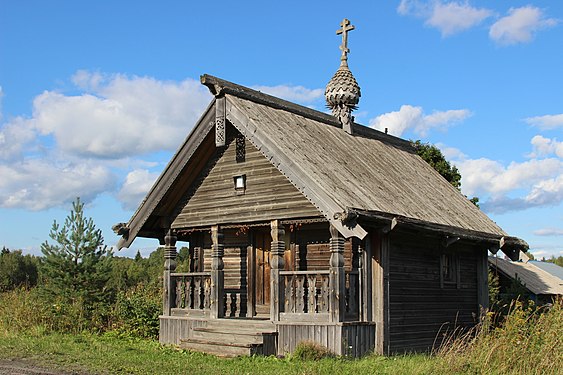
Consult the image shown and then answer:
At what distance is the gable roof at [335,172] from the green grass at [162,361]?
2.63 m

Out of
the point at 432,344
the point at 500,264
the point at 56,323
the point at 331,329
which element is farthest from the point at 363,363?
the point at 500,264

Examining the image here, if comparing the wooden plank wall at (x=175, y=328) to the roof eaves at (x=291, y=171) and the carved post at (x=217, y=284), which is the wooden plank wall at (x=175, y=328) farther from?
the roof eaves at (x=291, y=171)

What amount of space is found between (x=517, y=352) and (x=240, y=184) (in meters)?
7.99

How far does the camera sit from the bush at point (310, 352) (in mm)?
15000

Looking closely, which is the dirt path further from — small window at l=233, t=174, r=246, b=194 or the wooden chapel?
small window at l=233, t=174, r=246, b=194

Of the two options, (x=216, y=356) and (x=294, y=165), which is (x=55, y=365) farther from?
(x=294, y=165)

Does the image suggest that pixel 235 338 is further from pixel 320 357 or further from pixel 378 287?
pixel 378 287

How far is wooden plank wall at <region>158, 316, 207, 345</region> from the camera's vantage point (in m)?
18.6

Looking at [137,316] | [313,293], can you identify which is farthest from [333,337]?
[137,316]

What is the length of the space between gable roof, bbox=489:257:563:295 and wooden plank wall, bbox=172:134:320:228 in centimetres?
1637

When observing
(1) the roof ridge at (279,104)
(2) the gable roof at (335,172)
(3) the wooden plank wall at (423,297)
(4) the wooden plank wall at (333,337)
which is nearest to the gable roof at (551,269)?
(2) the gable roof at (335,172)

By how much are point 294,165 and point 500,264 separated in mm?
20990

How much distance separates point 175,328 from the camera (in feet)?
62.2

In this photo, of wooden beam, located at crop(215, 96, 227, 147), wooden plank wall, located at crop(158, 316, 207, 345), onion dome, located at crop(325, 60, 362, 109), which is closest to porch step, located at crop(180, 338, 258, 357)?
wooden plank wall, located at crop(158, 316, 207, 345)
